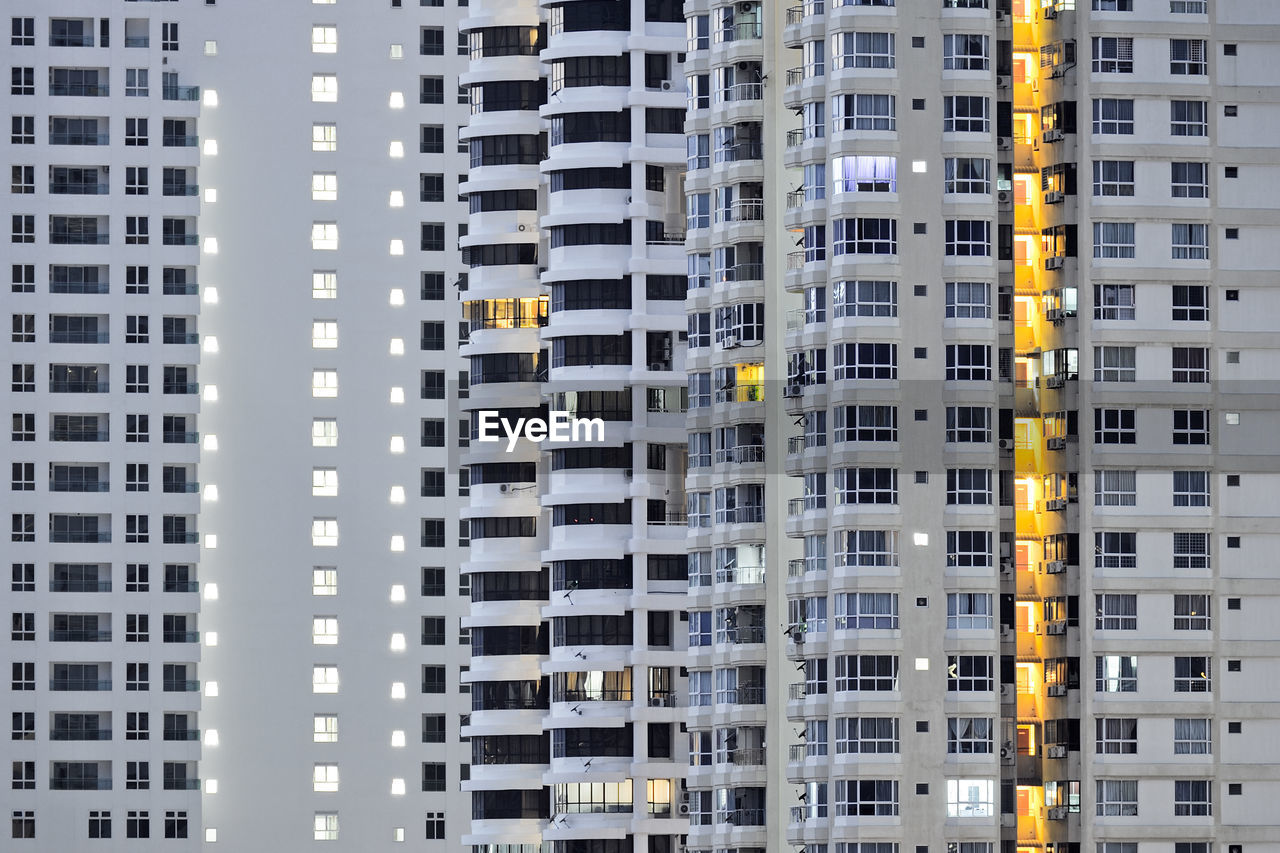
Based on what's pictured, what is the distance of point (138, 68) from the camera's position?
584ft

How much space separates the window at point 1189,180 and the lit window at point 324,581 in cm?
6263

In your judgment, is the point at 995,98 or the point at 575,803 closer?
the point at 995,98

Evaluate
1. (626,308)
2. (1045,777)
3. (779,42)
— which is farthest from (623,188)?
(1045,777)

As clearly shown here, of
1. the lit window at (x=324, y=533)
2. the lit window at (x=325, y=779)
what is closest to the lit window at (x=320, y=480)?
the lit window at (x=324, y=533)

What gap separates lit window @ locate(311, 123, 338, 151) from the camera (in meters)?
177

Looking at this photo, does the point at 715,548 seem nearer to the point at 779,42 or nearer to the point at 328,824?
the point at 779,42

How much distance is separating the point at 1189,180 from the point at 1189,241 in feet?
7.35

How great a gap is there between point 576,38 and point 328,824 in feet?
147

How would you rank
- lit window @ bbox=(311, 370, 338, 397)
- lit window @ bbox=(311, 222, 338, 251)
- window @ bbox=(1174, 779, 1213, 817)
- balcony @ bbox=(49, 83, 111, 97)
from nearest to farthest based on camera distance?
window @ bbox=(1174, 779, 1213, 817), lit window @ bbox=(311, 370, 338, 397), lit window @ bbox=(311, 222, 338, 251), balcony @ bbox=(49, 83, 111, 97)

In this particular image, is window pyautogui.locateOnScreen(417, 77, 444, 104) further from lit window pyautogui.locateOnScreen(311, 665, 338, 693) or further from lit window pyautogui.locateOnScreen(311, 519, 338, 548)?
lit window pyautogui.locateOnScreen(311, 665, 338, 693)

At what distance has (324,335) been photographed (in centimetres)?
17650

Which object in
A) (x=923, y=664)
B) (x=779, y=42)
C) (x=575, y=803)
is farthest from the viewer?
(x=575, y=803)

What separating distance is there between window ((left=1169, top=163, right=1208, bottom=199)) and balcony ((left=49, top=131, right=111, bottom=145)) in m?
70.1

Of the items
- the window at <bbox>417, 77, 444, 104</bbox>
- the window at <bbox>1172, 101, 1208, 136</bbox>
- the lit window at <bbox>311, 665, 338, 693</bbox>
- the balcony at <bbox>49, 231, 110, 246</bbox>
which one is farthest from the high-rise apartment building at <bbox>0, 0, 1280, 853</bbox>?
the window at <bbox>417, 77, 444, 104</bbox>
